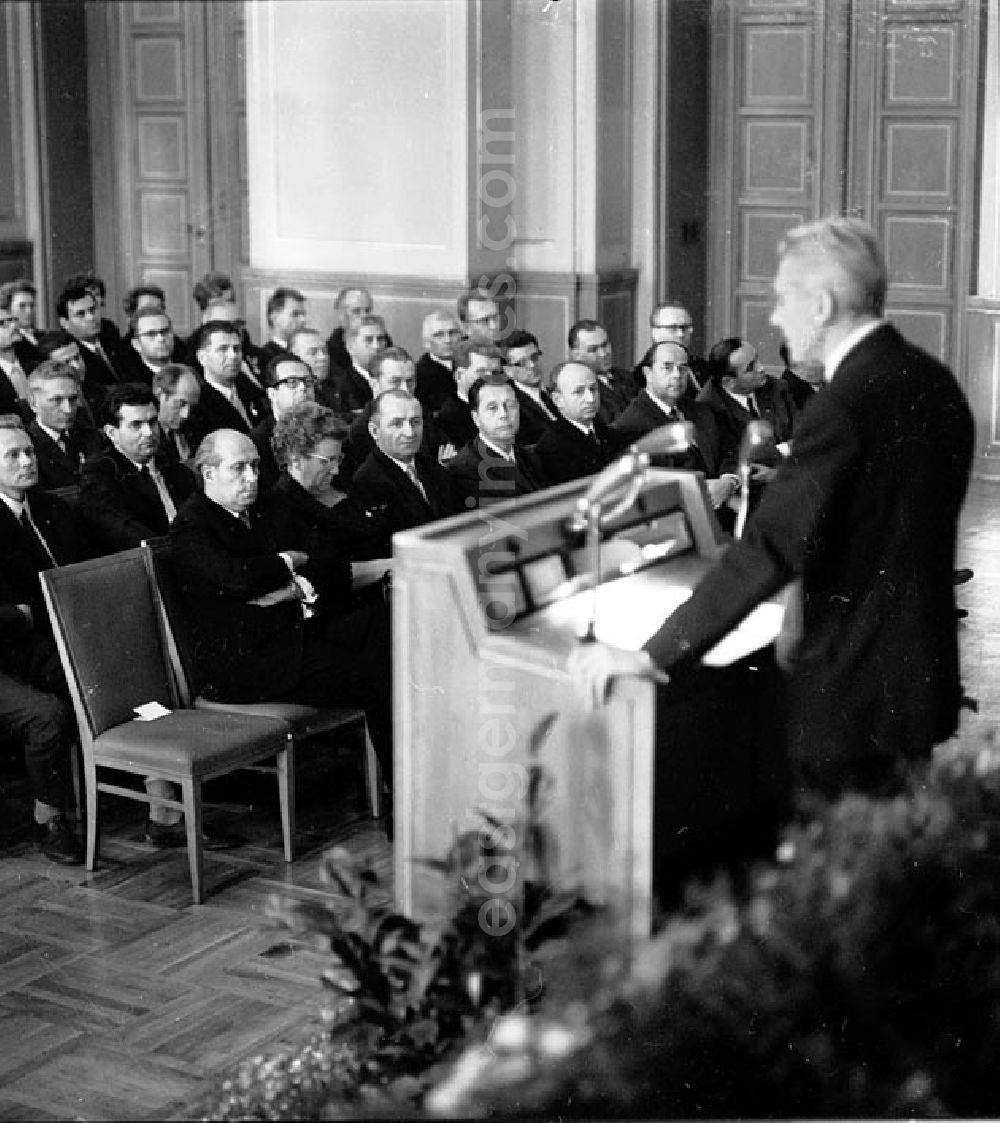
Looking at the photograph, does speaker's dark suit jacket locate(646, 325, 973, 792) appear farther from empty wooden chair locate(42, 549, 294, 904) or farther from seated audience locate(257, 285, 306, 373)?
seated audience locate(257, 285, 306, 373)

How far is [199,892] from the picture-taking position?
14.8ft

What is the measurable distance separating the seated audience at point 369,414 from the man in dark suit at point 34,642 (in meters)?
1.06

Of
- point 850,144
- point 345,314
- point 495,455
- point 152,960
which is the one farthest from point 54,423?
point 850,144

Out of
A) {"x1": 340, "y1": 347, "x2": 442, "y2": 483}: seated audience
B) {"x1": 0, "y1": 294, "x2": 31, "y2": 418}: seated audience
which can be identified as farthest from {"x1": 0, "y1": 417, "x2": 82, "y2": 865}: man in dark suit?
{"x1": 0, "y1": 294, "x2": 31, "y2": 418}: seated audience

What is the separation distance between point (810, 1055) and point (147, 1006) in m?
1.47

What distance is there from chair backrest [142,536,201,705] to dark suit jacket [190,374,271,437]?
2049mm

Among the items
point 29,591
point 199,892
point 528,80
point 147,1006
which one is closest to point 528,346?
point 528,80

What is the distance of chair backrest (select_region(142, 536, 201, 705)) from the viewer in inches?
190

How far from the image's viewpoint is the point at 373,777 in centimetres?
509

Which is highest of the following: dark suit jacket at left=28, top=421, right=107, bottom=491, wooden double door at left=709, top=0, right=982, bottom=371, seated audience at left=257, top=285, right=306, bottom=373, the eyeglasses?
wooden double door at left=709, top=0, right=982, bottom=371

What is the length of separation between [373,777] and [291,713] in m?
0.35

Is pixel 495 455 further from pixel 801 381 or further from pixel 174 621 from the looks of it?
pixel 801 381

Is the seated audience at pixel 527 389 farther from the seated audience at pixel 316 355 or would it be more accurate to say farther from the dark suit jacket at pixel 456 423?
the seated audience at pixel 316 355

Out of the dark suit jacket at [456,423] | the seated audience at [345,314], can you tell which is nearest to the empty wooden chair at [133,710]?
the dark suit jacket at [456,423]
